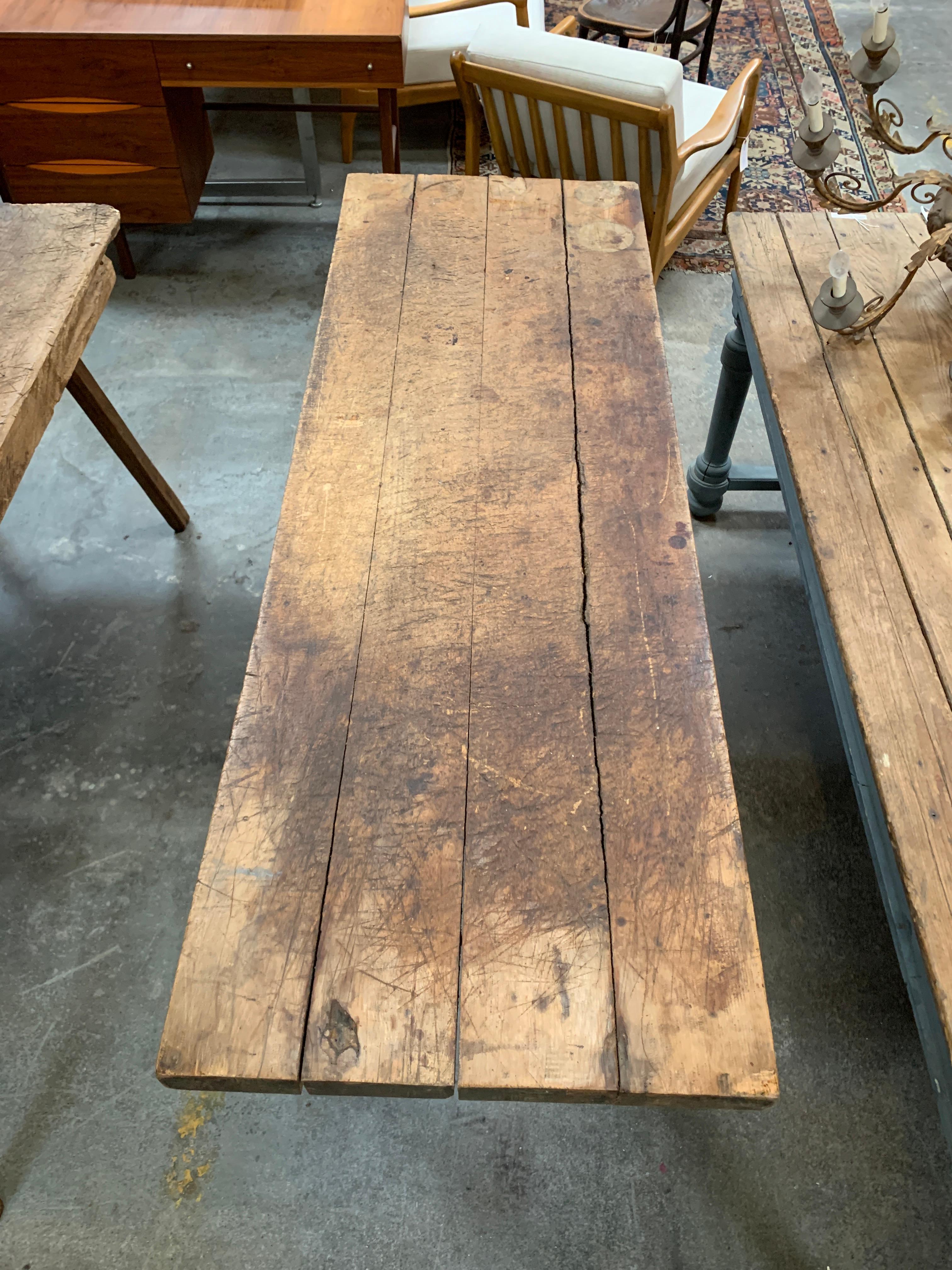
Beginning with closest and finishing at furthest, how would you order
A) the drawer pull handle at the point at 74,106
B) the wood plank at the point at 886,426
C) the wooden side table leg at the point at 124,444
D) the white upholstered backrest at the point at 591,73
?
the wood plank at the point at 886,426 < the wooden side table leg at the point at 124,444 < the white upholstered backrest at the point at 591,73 < the drawer pull handle at the point at 74,106

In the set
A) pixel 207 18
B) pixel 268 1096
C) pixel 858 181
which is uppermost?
pixel 858 181

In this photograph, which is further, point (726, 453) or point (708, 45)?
point (708, 45)

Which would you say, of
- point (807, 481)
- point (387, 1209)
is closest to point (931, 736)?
point (807, 481)

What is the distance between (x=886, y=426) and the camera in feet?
4.82

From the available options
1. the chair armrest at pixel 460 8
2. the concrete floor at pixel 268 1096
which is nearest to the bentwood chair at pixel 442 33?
the chair armrest at pixel 460 8

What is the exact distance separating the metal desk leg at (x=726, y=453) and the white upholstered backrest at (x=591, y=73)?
23.8 inches

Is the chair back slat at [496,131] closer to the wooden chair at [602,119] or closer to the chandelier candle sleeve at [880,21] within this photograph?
the wooden chair at [602,119]

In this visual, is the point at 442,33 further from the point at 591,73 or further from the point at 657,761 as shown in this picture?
the point at 657,761

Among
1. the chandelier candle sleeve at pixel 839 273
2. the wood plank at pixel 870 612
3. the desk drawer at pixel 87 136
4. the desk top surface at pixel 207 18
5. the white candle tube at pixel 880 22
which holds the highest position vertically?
the white candle tube at pixel 880 22

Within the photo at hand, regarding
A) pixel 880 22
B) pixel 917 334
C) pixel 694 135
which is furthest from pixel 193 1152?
pixel 694 135

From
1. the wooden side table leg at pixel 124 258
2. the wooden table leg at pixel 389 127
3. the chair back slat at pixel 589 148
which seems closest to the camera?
the chair back slat at pixel 589 148

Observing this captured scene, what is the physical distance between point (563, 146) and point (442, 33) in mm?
1008

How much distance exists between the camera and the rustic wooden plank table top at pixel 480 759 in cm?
84

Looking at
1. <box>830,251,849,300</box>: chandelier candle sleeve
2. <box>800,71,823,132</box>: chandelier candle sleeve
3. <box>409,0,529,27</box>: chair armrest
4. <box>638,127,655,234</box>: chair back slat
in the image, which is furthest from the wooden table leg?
<box>830,251,849,300</box>: chandelier candle sleeve
